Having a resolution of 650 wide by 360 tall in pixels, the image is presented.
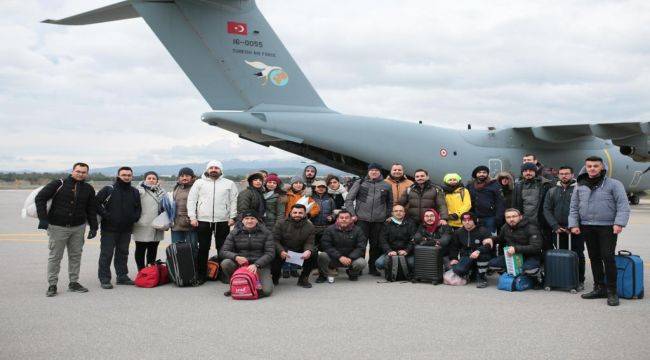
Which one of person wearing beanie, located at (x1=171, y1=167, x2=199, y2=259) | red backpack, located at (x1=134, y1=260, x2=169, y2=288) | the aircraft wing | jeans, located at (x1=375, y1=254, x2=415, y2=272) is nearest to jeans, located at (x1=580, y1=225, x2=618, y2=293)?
jeans, located at (x1=375, y1=254, x2=415, y2=272)

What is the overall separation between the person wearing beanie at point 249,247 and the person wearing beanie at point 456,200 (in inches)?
101

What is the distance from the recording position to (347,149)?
42.4 ft

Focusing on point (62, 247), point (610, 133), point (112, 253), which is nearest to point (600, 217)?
point (112, 253)

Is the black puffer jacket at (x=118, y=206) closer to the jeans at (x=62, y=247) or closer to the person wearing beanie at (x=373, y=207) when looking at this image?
the jeans at (x=62, y=247)

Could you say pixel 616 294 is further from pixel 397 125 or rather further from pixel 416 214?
pixel 397 125

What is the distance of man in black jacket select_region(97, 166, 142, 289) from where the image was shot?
21.2 ft

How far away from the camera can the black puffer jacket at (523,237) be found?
21.0 feet

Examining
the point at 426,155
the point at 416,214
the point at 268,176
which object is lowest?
the point at 416,214

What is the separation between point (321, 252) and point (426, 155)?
7.74 meters

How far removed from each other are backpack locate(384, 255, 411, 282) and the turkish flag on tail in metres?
6.56

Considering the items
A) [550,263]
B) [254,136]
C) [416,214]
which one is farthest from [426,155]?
[550,263]

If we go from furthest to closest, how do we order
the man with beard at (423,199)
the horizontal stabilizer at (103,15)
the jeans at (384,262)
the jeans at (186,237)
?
1. the horizontal stabilizer at (103,15)
2. the man with beard at (423,199)
3. the jeans at (186,237)
4. the jeans at (384,262)

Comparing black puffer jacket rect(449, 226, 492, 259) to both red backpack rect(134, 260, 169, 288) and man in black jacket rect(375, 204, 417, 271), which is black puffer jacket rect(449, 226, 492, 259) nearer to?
man in black jacket rect(375, 204, 417, 271)

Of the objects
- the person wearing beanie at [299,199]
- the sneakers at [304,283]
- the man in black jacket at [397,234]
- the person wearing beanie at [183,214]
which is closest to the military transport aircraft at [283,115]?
the person wearing beanie at [299,199]
